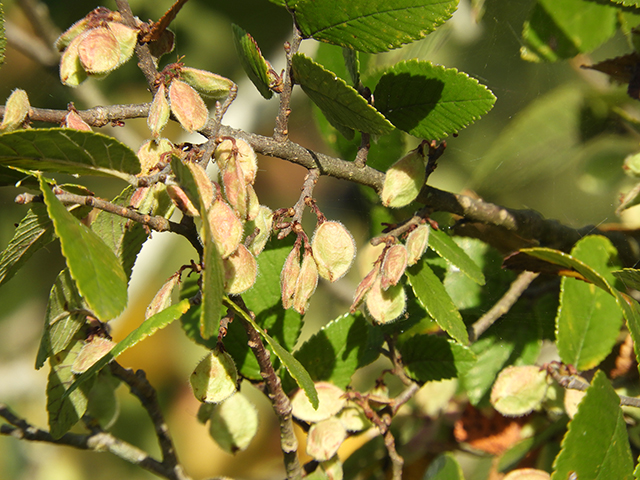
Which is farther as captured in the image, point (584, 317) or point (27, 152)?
point (584, 317)

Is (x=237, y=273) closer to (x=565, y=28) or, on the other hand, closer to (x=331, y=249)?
(x=331, y=249)

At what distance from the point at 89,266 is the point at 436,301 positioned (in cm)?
26

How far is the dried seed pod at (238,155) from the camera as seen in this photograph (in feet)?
0.97

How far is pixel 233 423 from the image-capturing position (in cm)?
51

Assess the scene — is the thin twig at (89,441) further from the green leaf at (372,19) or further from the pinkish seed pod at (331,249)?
the green leaf at (372,19)

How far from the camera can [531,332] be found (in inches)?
22.7

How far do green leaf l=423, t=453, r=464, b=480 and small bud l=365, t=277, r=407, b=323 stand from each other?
242mm

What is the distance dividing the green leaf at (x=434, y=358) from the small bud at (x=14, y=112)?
382mm

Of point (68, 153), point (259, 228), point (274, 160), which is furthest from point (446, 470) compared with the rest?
point (274, 160)

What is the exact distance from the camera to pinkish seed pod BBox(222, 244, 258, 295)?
0.28 m

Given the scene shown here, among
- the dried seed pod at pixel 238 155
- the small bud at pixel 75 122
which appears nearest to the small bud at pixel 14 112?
the small bud at pixel 75 122

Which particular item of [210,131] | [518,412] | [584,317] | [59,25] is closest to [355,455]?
[518,412]

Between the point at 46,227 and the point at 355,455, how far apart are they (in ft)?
1.72

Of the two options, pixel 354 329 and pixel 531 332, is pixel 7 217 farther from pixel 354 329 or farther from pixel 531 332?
pixel 531 332
